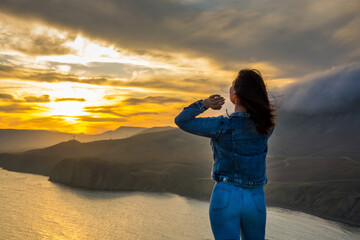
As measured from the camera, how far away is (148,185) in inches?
4021

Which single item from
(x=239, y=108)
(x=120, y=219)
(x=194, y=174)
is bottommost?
(x=120, y=219)

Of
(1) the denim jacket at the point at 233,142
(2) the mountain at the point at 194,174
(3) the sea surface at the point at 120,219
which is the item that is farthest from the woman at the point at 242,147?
(2) the mountain at the point at 194,174

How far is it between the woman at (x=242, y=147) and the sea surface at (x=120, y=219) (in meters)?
51.4

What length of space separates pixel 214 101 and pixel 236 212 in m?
0.94

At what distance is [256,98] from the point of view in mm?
2531

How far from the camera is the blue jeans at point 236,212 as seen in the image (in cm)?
243

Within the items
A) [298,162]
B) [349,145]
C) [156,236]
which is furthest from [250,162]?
[349,145]

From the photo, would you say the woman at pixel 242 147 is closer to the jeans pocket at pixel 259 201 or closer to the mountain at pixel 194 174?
the jeans pocket at pixel 259 201

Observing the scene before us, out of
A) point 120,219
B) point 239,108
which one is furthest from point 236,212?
point 120,219

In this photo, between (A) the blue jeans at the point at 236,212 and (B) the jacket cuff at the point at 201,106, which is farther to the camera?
(B) the jacket cuff at the point at 201,106

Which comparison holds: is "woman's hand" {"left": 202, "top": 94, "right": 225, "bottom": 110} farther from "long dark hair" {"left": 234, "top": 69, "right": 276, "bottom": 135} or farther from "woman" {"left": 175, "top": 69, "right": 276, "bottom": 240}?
"long dark hair" {"left": 234, "top": 69, "right": 276, "bottom": 135}

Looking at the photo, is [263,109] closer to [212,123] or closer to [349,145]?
[212,123]

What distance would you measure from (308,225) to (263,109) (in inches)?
2698

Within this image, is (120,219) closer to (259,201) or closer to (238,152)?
(259,201)
